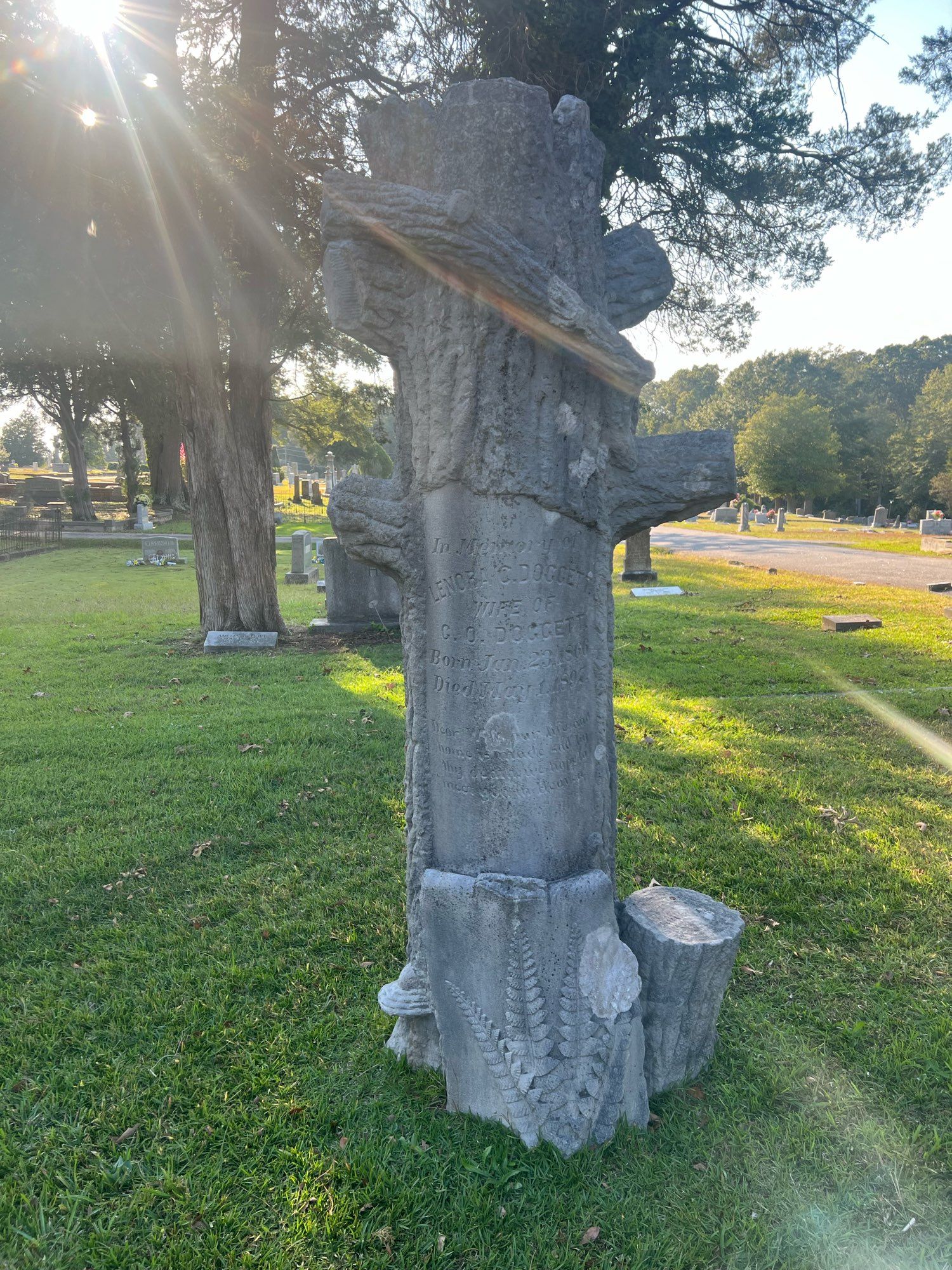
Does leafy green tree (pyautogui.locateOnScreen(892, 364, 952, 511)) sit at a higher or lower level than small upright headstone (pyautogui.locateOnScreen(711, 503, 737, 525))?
higher

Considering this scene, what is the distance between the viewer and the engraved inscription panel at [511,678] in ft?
7.88

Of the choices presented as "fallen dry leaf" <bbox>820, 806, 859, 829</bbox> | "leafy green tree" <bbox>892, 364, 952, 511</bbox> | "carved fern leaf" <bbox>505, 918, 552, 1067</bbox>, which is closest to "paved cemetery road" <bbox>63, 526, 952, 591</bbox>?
"fallen dry leaf" <bbox>820, 806, 859, 829</bbox>

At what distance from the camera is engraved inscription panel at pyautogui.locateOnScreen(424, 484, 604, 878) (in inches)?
94.6

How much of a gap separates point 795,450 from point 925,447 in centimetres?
698

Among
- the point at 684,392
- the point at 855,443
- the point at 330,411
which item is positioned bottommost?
the point at 330,411

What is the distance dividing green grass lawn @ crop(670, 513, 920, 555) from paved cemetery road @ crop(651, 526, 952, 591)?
80 cm

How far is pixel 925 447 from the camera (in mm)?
41531

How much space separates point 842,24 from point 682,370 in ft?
315

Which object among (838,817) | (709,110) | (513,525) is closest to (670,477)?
(513,525)

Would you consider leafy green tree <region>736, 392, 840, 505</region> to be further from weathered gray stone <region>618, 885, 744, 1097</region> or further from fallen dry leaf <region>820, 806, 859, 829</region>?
weathered gray stone <region>618, 885, 744, 1097</region>

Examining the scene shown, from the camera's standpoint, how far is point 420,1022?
9.11 ft

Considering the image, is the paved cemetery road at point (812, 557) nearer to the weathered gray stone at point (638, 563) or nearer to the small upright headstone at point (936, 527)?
the weathered gray stone at point (638, 563)

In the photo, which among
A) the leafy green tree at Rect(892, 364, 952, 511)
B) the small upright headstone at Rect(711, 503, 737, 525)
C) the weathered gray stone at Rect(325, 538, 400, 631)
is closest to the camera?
the weathered gray stone at Rect(325, 538, 400, 631)

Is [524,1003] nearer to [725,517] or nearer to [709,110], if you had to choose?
[709,110]
